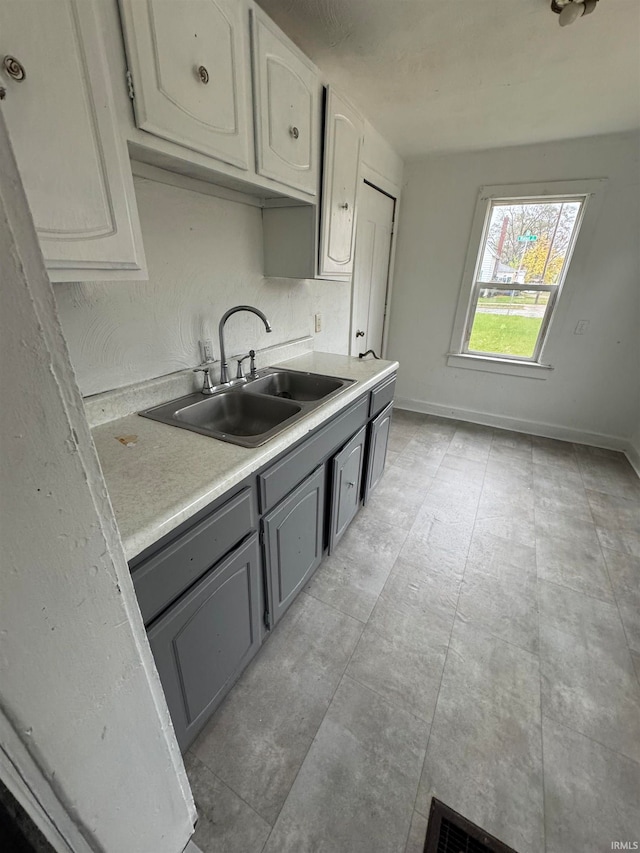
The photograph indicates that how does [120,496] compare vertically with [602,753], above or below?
above

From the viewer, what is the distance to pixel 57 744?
0.49 m

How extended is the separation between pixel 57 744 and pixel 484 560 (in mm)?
1935

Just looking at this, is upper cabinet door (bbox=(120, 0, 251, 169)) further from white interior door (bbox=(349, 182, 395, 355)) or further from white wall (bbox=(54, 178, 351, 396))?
white interior door (bbox=(349, 182, 395, 355))

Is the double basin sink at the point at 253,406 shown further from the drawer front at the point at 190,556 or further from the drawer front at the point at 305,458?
the drawer front at the point at 190,556

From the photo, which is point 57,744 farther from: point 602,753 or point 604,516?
point 604,516

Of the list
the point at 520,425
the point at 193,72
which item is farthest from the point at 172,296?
the point at 520,425

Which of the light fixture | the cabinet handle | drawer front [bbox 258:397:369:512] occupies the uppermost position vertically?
the light fixture

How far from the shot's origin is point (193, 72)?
952 millimetres

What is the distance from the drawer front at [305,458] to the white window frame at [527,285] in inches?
86.7

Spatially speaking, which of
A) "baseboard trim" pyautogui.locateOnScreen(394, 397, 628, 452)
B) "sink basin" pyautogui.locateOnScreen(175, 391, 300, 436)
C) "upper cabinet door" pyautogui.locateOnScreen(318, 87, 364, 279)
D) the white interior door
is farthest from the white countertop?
"baseboard trim" pyautogui.locateOnScreen(394, 397, 628, 452)

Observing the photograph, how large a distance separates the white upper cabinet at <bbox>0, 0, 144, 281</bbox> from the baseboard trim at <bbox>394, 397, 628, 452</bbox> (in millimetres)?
3451

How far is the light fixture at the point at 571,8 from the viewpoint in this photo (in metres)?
1.27

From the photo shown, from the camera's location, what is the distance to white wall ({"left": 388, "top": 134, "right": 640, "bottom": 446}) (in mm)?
2666

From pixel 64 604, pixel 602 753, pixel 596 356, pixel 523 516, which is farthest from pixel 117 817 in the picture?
pixel 596 356
